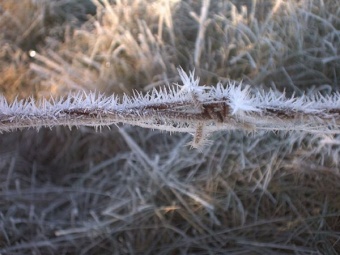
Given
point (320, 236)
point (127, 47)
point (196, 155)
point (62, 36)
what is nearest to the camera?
point (320, 236)

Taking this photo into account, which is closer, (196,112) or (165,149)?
(196,112)

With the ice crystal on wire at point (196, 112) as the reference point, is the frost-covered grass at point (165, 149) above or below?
below

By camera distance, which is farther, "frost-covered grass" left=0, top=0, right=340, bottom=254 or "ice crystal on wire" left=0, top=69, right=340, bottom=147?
"frost-covered grass" left=0, top=0, right=340, bottom=254

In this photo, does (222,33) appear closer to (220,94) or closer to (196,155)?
(196,155)

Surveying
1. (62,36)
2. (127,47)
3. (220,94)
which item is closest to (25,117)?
(220,94)

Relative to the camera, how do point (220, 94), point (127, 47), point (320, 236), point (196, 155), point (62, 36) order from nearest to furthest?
point (220, 94), point (320, 236), point (196, 155), point (127, 47), point (62, 36)

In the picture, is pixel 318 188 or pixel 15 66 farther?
pixel 15 66

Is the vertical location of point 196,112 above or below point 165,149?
above

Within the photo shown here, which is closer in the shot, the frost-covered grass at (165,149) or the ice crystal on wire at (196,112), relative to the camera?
the ice crystal on wire at (196,112)
